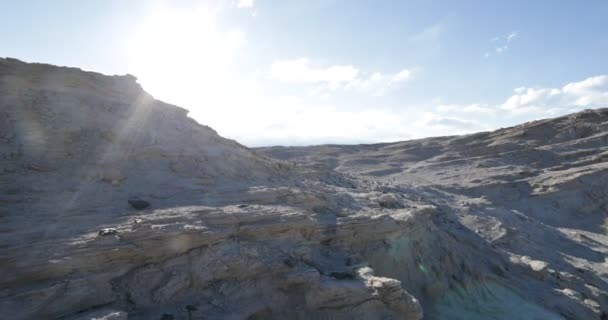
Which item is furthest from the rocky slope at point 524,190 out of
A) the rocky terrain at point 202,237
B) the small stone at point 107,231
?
the small stone at point 107,231

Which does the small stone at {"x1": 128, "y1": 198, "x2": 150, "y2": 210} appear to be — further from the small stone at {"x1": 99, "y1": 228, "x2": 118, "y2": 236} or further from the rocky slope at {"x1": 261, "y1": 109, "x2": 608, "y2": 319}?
the rocky slope at {"x1": 261, "y1": 109, "x2": 608, "y2": 319}

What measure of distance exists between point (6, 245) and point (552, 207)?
100ft

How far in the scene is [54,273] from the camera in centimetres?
654

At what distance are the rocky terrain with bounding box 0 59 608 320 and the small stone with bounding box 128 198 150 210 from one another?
0.03 metres

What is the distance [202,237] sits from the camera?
8.48 metres

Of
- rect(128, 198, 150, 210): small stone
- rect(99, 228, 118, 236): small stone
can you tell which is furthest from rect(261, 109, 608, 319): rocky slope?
rect(99, 228, 118, 236): small stone

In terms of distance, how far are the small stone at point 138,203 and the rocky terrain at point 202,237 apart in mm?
34

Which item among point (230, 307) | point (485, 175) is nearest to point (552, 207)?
point (485, 175)

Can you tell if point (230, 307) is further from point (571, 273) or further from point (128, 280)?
point (571, 273)

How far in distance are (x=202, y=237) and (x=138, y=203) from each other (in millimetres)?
1894

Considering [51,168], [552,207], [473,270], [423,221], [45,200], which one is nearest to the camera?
[45,200]

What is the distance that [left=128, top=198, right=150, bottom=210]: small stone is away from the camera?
904cm

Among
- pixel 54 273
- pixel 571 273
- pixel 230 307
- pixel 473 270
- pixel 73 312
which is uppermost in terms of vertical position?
pixel 54 273

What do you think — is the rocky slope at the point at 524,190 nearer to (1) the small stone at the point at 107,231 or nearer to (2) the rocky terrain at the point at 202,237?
(2) the rocky terrain at the point at 202,237
